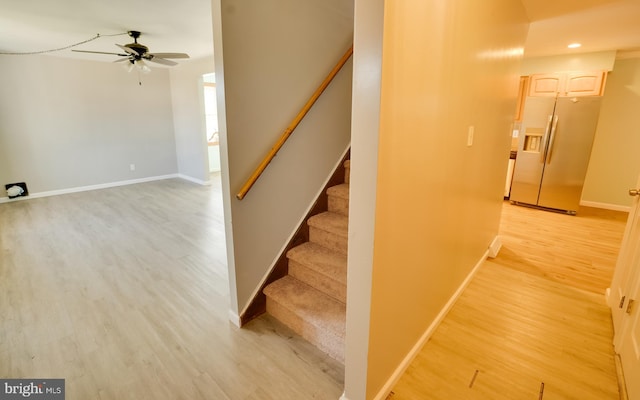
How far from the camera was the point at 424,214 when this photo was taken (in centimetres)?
153

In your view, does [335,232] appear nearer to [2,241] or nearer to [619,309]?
[619,309]

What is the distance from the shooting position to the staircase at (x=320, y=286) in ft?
5.92

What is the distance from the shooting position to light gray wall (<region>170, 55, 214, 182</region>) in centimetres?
569

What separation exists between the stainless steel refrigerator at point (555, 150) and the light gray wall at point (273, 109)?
3.46 meters

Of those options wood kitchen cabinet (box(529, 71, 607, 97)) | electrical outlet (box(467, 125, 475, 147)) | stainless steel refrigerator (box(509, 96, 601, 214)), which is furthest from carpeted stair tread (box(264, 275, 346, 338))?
wood kitchen cabinet (box(529, 71, 607, 97))

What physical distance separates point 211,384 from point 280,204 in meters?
1.18

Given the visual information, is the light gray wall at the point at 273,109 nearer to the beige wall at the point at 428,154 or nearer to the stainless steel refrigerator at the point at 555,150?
the beige wall at the point at 428,154

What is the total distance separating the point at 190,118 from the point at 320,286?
5.30 metres

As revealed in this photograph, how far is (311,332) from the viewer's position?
73.2 inches

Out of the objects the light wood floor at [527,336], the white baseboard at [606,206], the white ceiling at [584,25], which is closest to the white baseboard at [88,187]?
the light wood floor at [527,336]

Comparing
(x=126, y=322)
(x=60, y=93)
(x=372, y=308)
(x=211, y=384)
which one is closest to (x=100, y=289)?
(x=126, y=322)

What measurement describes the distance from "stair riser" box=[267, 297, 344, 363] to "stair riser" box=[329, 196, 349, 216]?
0.88 meters

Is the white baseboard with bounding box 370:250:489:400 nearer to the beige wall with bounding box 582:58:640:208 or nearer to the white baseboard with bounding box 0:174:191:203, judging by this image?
the beige wall with bounding box 582:58:640:208

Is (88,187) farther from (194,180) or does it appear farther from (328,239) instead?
(328,239)
